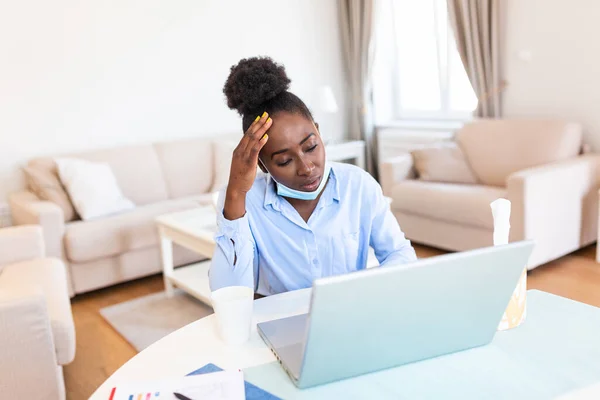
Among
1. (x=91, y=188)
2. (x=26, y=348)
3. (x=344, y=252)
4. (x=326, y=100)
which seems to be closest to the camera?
(x=344, y=252)

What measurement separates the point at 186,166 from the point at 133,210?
0.62m

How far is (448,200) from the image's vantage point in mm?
3459

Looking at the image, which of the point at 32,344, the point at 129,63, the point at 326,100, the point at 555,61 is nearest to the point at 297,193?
the point at 32,344

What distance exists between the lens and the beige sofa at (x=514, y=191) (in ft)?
10.1

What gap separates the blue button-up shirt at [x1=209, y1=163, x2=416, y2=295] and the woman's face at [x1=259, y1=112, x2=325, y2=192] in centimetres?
9

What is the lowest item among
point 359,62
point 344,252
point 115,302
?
point 115,302

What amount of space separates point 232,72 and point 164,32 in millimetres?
3288

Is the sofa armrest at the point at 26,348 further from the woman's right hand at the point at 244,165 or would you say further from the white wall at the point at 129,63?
the white wall at the point at 129,63

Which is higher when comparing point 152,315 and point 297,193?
point 297,193

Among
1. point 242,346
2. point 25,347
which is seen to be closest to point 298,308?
point 242,346

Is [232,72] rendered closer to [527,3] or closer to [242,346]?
[242,346]

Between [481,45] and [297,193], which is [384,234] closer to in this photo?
[297,193]

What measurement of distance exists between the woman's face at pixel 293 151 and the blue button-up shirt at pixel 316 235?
0.09 metres

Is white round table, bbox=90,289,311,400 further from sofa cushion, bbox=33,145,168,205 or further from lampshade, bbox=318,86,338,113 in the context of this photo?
lampshade, bbox=318,86,338,113
